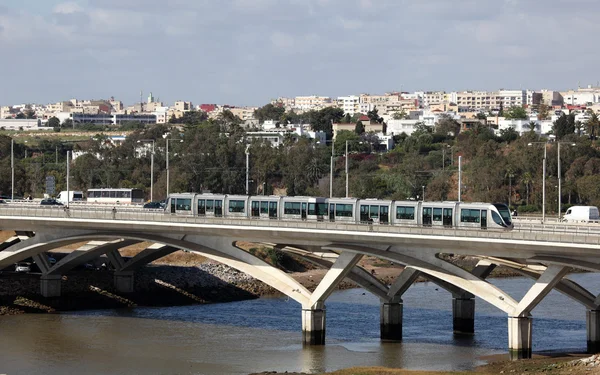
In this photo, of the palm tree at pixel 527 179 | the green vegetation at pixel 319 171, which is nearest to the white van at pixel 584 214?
the green vegetation at pixel 319 171

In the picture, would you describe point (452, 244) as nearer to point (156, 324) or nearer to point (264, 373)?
point (264, 373)

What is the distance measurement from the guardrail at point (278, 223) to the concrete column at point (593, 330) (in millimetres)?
7576

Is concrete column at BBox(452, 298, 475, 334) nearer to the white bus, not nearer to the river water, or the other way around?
the river water

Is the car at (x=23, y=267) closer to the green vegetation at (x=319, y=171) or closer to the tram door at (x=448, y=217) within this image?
the tram door at (x=448, y=217)

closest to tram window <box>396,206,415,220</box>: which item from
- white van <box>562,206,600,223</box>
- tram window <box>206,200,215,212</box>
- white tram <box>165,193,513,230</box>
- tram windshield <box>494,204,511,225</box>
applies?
white tram <box>165,193,513,230</box>

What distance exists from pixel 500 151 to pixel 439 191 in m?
29.1

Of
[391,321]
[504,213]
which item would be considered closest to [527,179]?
[391,321]

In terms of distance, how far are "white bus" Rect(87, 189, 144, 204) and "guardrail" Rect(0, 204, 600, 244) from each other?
26.7 metres

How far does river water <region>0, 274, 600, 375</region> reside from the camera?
224ft

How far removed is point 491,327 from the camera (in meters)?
82.4

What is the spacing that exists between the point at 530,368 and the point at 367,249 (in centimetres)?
1427

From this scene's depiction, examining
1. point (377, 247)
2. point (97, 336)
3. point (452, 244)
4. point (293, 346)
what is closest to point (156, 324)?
point (97, 336)

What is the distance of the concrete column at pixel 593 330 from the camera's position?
233 ft

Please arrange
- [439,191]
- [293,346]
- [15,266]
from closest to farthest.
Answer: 1. [293,346]
2. [15,266]
3. [439,191]
